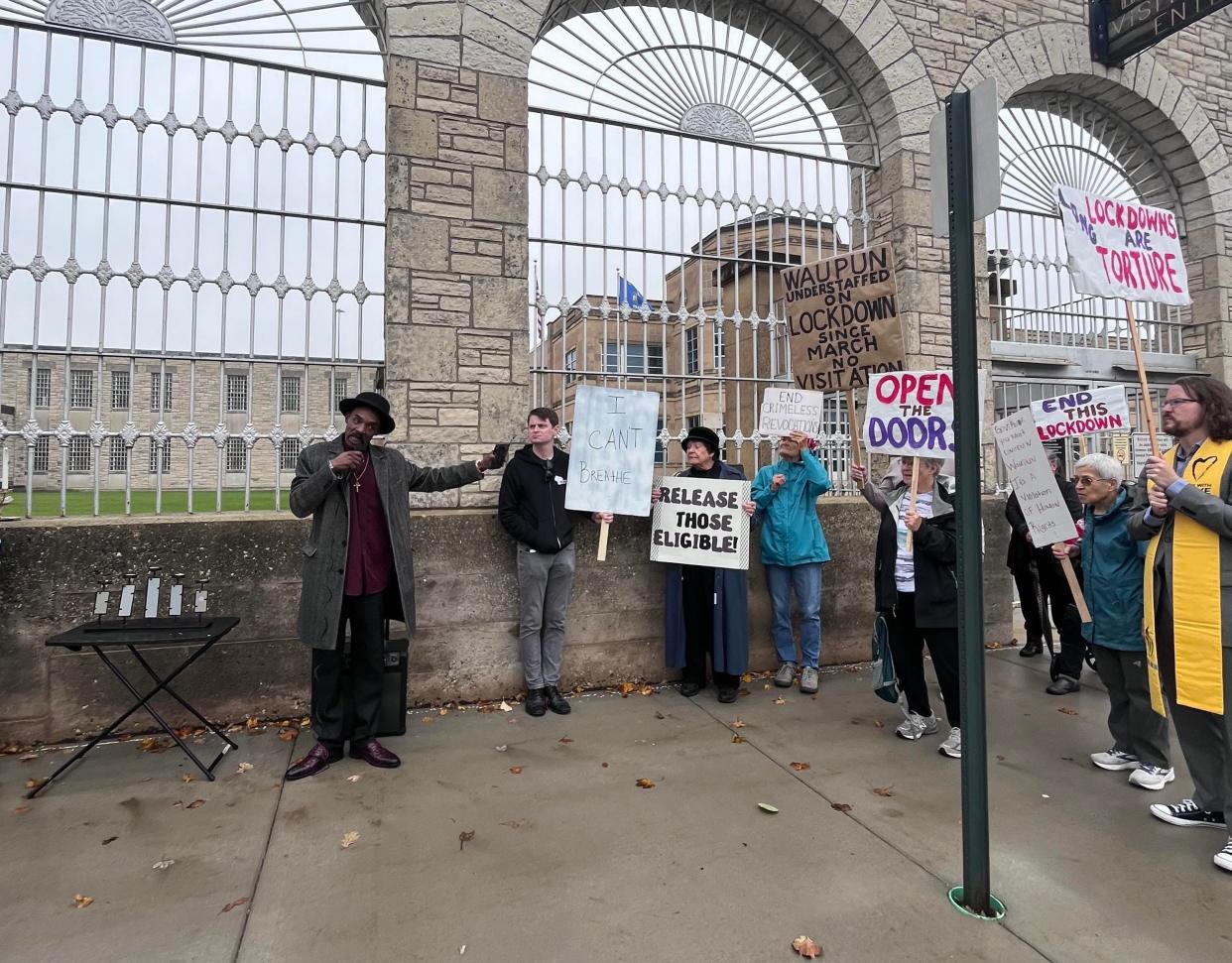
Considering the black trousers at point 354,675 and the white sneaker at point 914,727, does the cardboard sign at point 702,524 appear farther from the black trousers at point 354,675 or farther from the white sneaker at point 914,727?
the black trousers at point 354,675

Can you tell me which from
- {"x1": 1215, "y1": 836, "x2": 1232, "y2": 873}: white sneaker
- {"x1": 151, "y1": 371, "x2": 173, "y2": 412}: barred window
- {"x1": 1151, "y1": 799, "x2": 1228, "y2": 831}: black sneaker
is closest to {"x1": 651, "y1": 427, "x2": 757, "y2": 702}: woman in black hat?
{"x1": 1151, "y1": 799, "x2": 1228, "y2": 831}: black sneaker

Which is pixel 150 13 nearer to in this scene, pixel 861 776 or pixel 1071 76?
pixel 861 776

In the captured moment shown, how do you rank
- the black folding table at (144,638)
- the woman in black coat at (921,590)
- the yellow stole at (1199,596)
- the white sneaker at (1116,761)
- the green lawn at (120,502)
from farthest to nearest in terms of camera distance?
the green lawn at (120,502) < the woman in black coat at (921,590) < the white sneaker at (1116,761) < the black folding table at (144,638) < the yellow stole at (1199,596)

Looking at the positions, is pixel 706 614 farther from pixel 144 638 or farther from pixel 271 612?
pixel 144 638

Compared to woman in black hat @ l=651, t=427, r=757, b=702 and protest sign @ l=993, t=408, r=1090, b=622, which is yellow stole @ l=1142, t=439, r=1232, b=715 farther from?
woman in black hat @ l=651, t=427, r=757, b=702

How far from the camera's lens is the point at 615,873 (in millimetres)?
2707

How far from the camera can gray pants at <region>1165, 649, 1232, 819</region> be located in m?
2.90

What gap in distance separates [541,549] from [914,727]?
2490 millimetres

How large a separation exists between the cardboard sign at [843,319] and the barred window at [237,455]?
3.83 metres

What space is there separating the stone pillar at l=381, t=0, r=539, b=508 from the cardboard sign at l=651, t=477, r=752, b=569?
122 centimetres

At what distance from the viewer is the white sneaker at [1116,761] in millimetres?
3670

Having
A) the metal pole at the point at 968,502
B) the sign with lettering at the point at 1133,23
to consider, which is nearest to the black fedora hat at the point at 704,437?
the metal pole at the point at 968,502

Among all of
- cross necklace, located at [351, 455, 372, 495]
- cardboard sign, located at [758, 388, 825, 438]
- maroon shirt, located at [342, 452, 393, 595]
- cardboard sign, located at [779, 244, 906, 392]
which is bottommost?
maroon shirt, located at [342, 452, 393, 595]

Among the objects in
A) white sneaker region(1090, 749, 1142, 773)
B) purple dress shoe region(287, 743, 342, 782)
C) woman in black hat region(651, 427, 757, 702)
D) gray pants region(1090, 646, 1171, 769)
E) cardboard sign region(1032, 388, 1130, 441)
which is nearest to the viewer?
gray pants region(1090, 646, 1171, 769)
